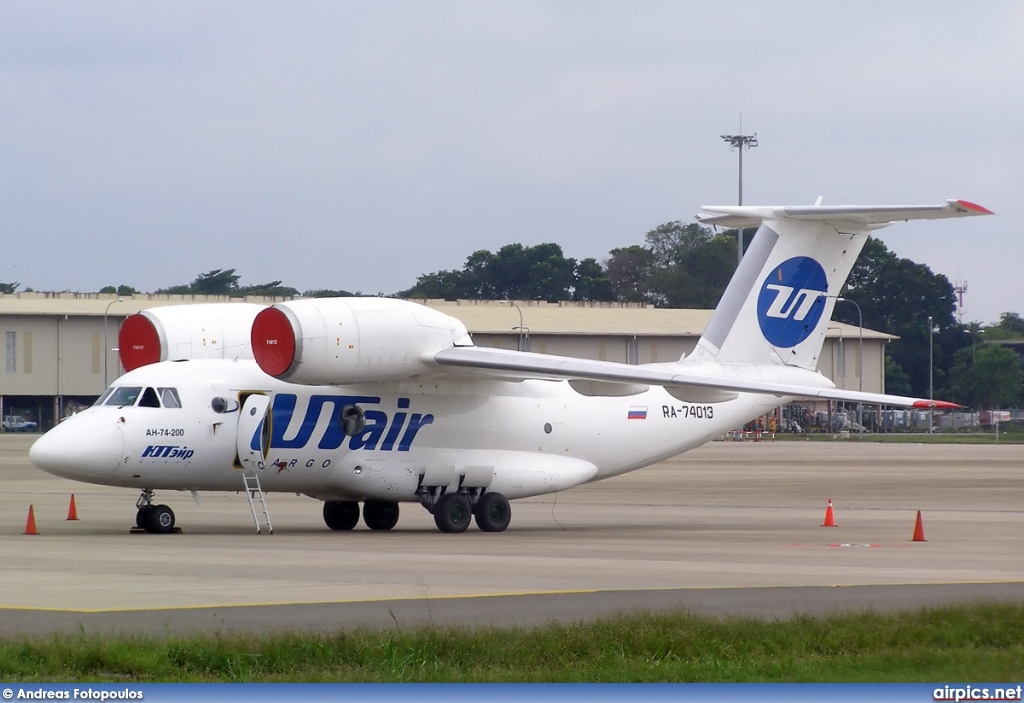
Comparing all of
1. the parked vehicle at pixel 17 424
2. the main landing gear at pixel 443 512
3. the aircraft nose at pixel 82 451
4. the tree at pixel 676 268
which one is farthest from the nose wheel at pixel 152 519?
the tree at pixel 676 268

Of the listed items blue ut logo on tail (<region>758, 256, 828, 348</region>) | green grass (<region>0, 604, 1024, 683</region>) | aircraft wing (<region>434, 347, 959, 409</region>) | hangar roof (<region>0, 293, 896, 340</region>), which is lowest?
green grass (<region>0, 604, 1024, 683</region>)

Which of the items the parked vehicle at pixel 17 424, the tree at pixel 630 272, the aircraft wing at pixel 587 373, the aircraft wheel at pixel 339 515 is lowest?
the parked vehicle at pixel 17 424

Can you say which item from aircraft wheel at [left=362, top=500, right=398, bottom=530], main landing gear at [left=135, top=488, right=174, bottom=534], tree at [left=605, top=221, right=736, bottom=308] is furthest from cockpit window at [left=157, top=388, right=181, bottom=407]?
tree at [left=605, top=221, right=736, bottom=308]

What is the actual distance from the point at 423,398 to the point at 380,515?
8.31ft

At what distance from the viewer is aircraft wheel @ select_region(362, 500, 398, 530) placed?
90.5 ft

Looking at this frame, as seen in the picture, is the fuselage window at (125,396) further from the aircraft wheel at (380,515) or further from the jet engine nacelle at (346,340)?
the aircraft wheel at (380,515)

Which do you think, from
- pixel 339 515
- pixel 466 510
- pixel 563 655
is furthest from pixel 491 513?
pixel 563 655

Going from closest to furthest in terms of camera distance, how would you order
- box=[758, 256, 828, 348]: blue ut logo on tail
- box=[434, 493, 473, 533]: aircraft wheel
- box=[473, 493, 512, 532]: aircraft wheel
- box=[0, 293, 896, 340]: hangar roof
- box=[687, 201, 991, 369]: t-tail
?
box=[434, 493, 473, 533]: aircraft wheel
box=[473, 493, 512, 532]: aircraft wheel
box=[687, 201, 991, 369]: t-tail
box=[758, 256, 828, 348]: blue ut logo on tail
box=[0, 293, 896, 340]: hangar roof

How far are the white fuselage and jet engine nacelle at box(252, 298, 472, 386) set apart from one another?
1242mm

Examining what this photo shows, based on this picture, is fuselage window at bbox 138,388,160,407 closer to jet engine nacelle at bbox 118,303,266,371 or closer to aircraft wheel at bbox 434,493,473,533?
jet engine nacelle at bbox 118,303,266,371

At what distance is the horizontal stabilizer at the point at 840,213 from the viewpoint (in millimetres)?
26359

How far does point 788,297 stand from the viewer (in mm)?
29906

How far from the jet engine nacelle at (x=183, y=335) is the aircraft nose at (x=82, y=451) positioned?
2957 millimetres

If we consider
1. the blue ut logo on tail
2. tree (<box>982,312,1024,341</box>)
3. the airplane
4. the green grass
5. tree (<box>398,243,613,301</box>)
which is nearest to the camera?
the green grass
